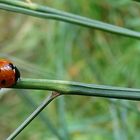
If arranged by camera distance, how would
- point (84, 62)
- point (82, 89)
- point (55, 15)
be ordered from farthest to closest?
1. point (84, 62)
2. point (55, 15)
3. point (82, 89)

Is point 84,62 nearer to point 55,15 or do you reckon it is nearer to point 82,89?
point 55,15

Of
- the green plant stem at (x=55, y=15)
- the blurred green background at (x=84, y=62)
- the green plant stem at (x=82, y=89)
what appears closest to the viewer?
A: the green plant stem at (x=82, y=89)

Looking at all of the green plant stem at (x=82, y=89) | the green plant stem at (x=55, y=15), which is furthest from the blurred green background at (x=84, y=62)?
the green plant stem at (x=82, y=89)

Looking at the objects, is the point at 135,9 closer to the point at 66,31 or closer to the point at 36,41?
the point at 66,31

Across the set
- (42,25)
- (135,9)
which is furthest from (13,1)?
(42,25)

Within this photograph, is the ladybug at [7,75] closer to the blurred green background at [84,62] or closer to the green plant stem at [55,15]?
the green plant stem at [55,15]

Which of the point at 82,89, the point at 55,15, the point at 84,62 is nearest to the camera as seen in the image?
the point at 82,89

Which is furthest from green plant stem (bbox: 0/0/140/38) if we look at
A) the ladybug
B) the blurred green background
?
the blurred green background

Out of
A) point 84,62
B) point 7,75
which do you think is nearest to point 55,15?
point 7,75
